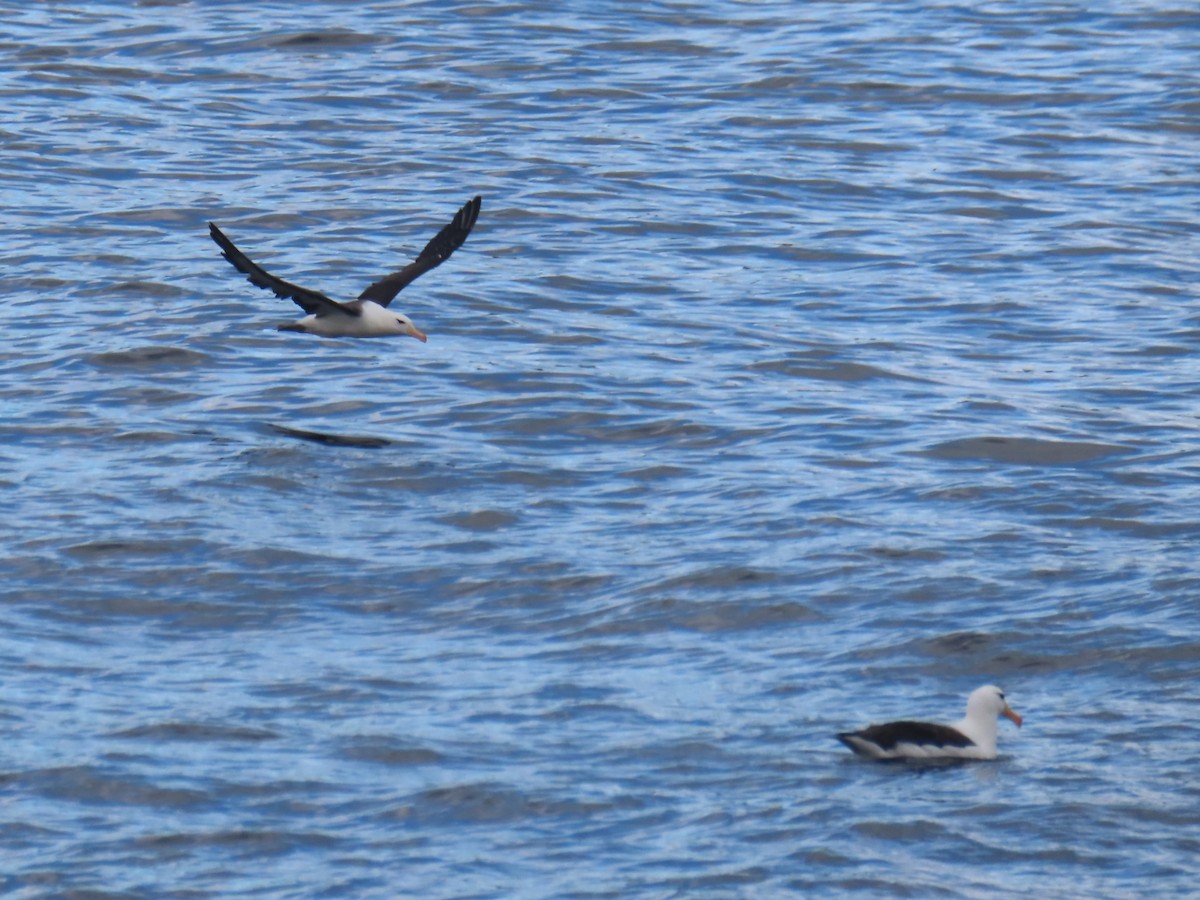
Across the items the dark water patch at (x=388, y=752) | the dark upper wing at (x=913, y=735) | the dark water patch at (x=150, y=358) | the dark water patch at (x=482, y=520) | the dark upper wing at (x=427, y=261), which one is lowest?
the dark water patch at (x=388, y=752)

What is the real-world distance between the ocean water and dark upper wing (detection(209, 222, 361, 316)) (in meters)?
0.81

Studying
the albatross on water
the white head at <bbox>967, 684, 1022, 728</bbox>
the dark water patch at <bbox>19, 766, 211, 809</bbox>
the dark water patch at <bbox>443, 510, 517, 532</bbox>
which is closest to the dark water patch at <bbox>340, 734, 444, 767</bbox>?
the dark water patch at <bbox>19, 766, 211, 809</bbox>

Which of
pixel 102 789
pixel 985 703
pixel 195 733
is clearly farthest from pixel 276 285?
pixel 985 703

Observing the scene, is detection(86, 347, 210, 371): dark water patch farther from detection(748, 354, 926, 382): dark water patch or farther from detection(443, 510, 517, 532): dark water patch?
detection(748, 354, 926, 382): dark water patch

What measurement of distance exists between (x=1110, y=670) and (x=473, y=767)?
340cm

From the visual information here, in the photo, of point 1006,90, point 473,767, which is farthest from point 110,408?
point 1006,90

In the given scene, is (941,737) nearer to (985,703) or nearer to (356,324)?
(985,703)

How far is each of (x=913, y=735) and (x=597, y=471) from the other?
4796mm

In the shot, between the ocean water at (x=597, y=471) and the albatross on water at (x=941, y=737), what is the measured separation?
166 millimetres

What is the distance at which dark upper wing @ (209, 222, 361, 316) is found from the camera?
12445 millimetres

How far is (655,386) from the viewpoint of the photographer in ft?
50.5

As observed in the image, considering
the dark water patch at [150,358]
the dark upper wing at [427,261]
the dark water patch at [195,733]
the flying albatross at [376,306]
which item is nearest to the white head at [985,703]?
the dark water patch at [195,733]

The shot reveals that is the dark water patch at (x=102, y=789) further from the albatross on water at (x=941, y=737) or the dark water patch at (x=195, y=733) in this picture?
the albatross on water at (x=941, y=737)

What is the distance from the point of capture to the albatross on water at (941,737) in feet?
30.2
